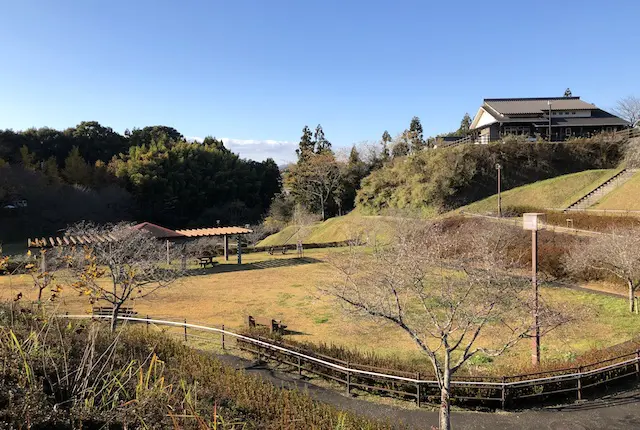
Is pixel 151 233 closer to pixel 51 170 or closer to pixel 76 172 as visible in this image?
pixel 51 170

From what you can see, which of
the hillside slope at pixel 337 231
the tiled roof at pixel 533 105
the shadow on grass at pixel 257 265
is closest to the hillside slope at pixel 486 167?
the hillside slope at pixel 337 231

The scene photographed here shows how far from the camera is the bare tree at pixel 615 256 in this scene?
1623 cm

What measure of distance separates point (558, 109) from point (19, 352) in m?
54.2

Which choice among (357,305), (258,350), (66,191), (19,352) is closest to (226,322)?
(258,350)

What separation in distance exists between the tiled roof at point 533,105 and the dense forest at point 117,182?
3186 cm

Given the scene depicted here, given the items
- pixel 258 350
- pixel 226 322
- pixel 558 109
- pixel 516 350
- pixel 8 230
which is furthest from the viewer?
pixel 558 109

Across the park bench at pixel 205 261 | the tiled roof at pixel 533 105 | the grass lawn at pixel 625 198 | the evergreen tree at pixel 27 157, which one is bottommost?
the park bench at pixel 205 261

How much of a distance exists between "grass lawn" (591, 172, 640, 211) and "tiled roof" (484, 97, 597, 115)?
16.6m

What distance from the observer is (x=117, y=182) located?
51.3 m

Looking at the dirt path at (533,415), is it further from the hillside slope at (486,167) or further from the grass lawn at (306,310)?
the hillside slope at (486,167)

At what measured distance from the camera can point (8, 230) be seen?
43406 millimetres

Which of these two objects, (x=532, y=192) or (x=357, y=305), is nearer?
(x=357, y=305)

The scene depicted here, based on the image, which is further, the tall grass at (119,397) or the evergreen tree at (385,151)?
the evergreen tree at (385,151)

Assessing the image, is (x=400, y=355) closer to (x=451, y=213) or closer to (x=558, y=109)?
(x=451, y=213)
